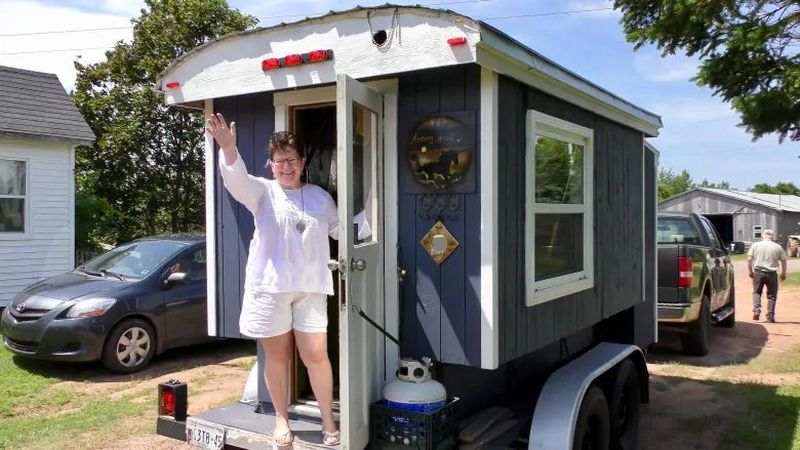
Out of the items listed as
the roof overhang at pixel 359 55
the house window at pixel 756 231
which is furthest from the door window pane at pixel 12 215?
the house window at pixel 756 231

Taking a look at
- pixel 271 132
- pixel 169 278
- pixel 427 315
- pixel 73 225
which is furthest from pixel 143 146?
pixel 427 315

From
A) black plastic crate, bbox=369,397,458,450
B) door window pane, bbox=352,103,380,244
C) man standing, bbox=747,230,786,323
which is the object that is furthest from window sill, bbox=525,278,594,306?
man standing, bbox=747,230,786,323

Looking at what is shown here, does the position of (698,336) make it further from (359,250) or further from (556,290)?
Answer: (359,250)

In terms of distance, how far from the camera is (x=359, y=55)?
11.3 feet

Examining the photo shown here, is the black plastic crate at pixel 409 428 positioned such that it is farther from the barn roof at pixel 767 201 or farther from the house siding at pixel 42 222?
the barn roof at pixel 767 201

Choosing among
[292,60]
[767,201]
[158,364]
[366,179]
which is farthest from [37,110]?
[767,201]

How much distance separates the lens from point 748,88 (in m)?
13.3

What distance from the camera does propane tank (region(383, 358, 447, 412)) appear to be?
10.7 feet

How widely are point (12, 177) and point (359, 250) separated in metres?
10.8

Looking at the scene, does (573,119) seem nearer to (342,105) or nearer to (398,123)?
(398,123)

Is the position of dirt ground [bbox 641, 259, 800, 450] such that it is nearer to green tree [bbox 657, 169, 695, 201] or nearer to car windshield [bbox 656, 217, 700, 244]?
car windshield [bbox 656, 217, 700, 244]

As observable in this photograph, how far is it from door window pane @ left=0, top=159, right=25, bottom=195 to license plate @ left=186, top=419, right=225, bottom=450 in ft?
32.4

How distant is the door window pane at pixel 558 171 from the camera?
3.98m

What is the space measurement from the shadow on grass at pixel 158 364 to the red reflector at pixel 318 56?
4955 millimetres
